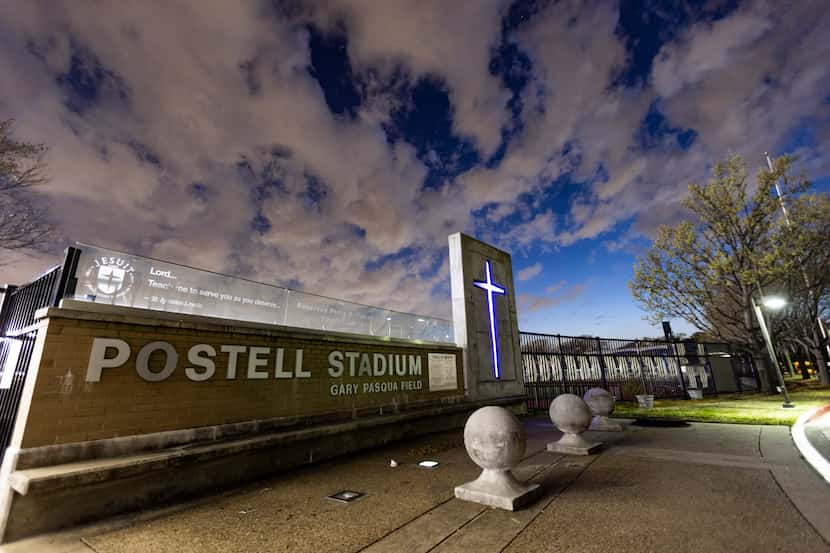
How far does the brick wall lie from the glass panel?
0.48m

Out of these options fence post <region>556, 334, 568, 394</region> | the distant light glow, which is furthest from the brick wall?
the distant light glow

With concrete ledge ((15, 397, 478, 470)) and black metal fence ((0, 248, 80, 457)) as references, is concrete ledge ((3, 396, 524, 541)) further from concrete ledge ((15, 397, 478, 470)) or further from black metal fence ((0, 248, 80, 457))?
black metal fence ((0, 248, 80, 457))

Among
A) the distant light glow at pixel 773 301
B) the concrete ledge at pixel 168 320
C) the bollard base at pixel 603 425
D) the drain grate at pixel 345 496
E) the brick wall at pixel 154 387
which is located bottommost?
the drain grate at pixel 345 496

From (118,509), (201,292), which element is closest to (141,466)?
(118,509)

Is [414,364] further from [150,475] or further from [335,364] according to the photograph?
[150,475]

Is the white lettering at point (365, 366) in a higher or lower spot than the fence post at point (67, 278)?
lower

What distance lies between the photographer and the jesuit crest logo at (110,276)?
5.34 meters

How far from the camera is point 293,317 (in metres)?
7.68

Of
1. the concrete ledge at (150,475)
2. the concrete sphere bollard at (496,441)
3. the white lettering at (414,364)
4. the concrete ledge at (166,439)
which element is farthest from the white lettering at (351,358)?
the concrete sphere bollard at (496,441)

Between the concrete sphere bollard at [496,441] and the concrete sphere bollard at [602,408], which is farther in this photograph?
the concrete sphere bollard at [602,408]

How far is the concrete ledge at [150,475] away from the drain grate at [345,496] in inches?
66.0

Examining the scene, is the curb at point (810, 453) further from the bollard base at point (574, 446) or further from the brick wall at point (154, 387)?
the brick wall at point (154, 387)

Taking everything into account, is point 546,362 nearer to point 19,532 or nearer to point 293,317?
point 293,317

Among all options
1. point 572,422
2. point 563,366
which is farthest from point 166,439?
point 563,366
